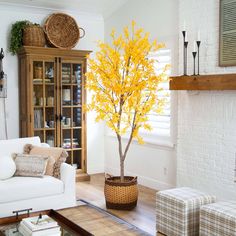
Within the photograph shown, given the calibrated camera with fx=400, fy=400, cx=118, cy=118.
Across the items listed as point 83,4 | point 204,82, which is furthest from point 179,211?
point 83,4

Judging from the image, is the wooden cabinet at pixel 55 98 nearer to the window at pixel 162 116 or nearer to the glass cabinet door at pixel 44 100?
the glass cabinet door at pixel 44 100

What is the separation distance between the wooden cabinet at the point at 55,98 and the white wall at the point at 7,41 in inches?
4.3

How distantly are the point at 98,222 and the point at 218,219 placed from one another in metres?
1.00

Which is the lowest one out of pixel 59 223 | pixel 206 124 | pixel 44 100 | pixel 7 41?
pixel 59 223

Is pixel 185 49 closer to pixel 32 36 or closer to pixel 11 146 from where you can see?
pixel 32 36

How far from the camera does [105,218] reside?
3301 millimetres

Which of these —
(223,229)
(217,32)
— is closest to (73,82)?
(217,32)

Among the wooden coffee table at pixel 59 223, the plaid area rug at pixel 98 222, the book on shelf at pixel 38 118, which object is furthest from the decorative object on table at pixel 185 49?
the wooden coffee table at pixel 59 223

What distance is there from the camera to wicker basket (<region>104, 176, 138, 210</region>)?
461cm

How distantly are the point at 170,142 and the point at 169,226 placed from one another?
66.6 inches

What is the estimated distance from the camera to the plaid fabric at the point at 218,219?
3240mm

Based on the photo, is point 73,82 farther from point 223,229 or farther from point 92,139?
point 223,229

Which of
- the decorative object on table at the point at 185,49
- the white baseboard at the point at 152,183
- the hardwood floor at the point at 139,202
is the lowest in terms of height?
the hardwood floor at the point at 139,202

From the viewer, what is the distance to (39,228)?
283 centimetres
